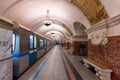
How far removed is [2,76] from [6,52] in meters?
0.86

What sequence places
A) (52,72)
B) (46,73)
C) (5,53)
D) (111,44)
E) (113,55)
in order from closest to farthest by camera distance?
(5,53) → (113,55) → (111,44) → (46,73) → (52,72)

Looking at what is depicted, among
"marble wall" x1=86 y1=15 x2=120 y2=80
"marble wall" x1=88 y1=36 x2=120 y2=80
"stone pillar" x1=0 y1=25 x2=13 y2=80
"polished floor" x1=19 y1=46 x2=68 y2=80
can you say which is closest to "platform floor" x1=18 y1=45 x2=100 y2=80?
"polished floor" x1=19 y1=46 x2=68 y2=80

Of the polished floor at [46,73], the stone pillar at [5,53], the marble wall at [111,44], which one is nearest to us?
the stone pillar at [5,53]

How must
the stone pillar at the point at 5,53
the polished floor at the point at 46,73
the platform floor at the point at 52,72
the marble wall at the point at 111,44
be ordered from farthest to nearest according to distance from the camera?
1. the polished floor at the point at 46,73
2. the platform floor at the point at 52,72
3. the marble wall at the point at 111,44
4. the stone pillar at the point at 5,53

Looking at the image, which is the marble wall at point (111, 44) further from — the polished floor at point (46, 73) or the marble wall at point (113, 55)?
the polished floor at point (46, 73)

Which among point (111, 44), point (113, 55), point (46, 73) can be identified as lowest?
point (46, 73)

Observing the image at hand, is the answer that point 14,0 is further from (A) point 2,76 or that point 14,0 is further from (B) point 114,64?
(B) point 114,64

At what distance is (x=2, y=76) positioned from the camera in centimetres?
532

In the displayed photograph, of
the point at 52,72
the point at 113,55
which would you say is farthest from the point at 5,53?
the point at 52,72

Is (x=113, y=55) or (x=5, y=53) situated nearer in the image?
(x=5, y=53)

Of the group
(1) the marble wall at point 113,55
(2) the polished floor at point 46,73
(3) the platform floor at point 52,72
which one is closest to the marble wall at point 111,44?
(1) the marble wall at point 113,55

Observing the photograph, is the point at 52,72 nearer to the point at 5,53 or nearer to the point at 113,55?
the point at 113,55

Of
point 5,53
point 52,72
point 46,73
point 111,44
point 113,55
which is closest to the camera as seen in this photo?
point 5,53

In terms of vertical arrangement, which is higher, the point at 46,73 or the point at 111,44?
the point at 111,44
